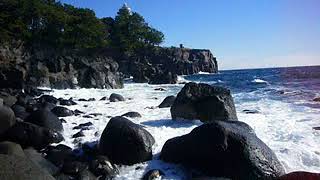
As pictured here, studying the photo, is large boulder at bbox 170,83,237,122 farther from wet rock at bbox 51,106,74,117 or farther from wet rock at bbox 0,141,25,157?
wet rock at bbox 0,141,25,157

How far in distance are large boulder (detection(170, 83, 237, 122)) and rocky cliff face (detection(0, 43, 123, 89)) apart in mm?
17609

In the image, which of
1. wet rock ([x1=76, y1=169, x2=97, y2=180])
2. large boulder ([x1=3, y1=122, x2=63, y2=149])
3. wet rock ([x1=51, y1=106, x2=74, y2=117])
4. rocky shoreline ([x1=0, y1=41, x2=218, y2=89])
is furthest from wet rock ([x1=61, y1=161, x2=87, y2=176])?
rocky shoreline ([x1=0, y1=41, x2=218, y2=89])

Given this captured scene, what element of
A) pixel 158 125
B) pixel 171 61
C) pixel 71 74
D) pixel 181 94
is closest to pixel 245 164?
pixel 158 125

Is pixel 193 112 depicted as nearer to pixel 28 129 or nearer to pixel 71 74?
pixel 28 129

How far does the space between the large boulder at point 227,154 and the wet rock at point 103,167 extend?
66.7 inches

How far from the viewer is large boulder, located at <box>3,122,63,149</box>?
1108cm

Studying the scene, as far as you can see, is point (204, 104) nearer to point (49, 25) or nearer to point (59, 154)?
point (59, 154)

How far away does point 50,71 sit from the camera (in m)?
36.3

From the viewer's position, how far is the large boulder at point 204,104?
14.5 metres

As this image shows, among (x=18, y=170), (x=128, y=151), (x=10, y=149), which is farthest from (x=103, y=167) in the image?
(x=18, y=170)

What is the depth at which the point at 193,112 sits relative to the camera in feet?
48.8

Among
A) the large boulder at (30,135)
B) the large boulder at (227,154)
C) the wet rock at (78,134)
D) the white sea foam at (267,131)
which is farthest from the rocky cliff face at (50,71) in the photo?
the large boulder at (227,154)

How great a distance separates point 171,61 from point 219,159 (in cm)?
8390

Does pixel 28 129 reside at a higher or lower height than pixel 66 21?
lower
